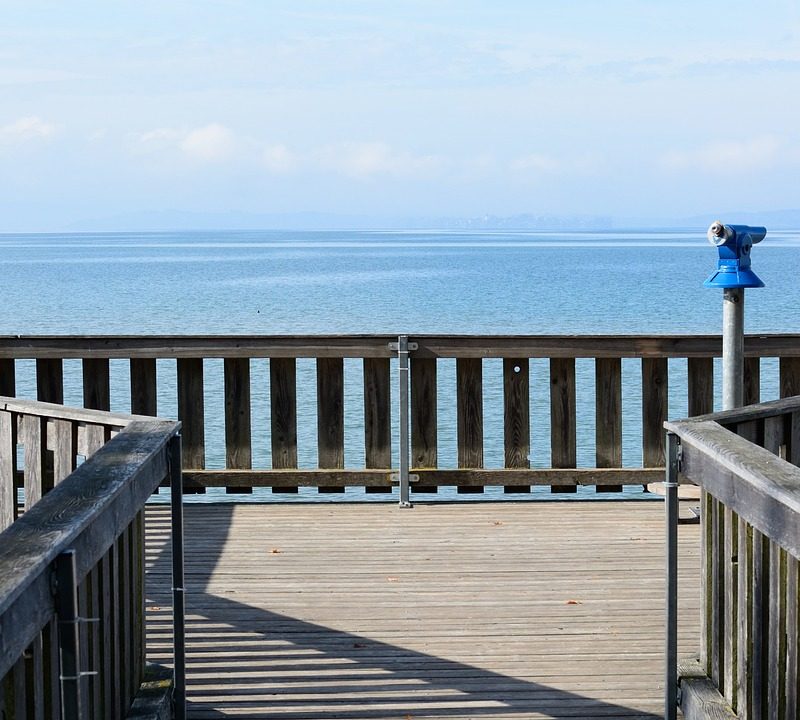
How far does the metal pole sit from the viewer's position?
6219 millimetres

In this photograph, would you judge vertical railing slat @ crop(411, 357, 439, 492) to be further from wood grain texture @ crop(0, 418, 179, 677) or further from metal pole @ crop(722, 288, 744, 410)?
wood grain texture @ crop(0, 418, 179, 677)

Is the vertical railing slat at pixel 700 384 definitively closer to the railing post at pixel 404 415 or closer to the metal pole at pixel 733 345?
the metal pole at pixel 733 345

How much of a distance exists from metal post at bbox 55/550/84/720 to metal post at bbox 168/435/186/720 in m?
1.16

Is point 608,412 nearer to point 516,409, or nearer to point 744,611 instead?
point 516,409

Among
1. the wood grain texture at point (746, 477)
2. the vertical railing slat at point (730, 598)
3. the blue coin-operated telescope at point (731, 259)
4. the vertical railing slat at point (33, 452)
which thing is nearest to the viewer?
the wood grain texture at point (746, 477)

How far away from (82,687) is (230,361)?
167 inches

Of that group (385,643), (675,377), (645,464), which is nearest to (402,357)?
(645,464)

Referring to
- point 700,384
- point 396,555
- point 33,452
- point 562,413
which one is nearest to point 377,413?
point 562,413

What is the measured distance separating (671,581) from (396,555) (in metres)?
2.46

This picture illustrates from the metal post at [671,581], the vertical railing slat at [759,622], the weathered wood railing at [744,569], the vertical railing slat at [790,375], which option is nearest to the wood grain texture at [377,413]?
the vertical railing slat at [790,375]

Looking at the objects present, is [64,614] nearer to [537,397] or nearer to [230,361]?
[230,361]

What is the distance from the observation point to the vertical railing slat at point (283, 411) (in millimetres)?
6977

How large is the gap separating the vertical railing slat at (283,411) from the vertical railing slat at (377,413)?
0.43 metres

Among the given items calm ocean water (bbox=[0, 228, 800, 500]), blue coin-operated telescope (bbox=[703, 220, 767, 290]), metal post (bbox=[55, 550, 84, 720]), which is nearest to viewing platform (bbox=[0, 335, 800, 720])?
metal post (bbox=[55, 550, 84, 720])
